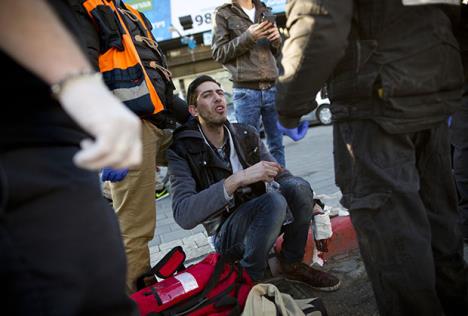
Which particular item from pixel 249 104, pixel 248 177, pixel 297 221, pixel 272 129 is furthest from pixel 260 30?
pixel 297 221

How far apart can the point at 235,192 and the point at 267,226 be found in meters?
0.29

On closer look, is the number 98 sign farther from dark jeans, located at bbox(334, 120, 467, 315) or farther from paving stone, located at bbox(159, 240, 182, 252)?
dark jeans, located at bbox(334, 120, 467, 315)

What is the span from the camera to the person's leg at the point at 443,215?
1468 mm

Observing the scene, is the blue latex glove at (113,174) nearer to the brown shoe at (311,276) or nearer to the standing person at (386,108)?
the standing person at (386,108)

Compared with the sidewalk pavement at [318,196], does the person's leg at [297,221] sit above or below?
above

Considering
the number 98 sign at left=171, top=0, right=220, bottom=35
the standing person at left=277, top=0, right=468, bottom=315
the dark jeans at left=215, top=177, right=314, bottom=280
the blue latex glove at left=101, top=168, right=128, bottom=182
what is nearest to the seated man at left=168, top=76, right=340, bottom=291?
the dark jeans at left=215, top=177, right=314, bottom=280

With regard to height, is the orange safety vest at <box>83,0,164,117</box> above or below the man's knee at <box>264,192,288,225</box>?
above

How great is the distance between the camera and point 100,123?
0.63m

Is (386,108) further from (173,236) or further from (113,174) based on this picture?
(173,236)

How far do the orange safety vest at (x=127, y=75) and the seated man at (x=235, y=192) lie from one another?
1.06 ft

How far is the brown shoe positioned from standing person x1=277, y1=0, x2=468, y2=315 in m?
0.71

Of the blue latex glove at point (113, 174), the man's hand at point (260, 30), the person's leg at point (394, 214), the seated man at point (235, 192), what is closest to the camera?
the person's leg at point (394, 214)

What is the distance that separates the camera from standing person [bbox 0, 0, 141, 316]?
658 mm

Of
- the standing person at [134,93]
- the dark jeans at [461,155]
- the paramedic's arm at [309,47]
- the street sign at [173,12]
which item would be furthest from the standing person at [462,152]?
the street sign at [173,12]
